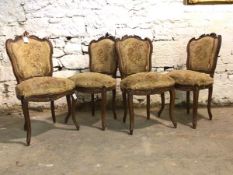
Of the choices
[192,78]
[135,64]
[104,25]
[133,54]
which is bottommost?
[192,78]

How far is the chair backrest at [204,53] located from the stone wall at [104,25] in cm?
32

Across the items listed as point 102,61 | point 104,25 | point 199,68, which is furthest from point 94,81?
point 199,68

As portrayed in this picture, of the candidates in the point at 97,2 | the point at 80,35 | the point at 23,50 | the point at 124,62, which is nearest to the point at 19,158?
the point at 23,50

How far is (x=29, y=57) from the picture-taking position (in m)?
3.83

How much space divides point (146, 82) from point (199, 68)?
82cm

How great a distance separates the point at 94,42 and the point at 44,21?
683 millimetres

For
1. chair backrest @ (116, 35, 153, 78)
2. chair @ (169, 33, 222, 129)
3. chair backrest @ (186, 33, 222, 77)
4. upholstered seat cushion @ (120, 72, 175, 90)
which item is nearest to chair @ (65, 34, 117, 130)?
chair backrest @ (116, 35, 153, 78)

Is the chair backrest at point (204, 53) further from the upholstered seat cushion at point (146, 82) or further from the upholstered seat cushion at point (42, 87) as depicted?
the upholstered seat cushion at point (42, 87)

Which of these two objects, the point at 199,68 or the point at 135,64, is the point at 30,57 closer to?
the point at 135,64

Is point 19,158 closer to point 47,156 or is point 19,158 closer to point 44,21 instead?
point 47,156

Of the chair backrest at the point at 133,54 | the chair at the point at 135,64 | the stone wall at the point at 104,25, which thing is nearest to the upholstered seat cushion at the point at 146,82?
the chair at the point at 135,64

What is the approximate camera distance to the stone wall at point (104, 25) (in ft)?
14.2

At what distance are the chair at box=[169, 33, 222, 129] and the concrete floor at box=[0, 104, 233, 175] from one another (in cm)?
33

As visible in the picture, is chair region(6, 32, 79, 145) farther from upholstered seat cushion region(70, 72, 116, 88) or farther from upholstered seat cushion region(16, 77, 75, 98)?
→ upholstered seat cushion region(70, 72, 116, 88)
